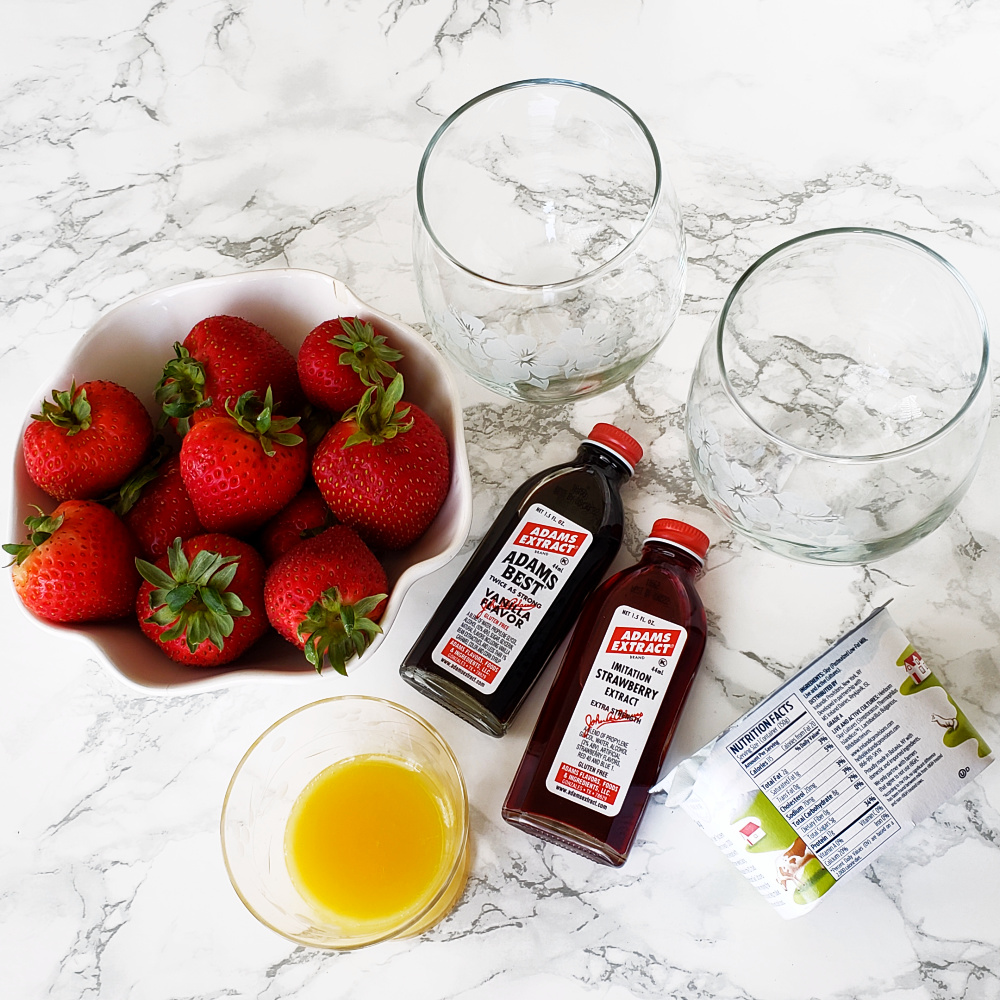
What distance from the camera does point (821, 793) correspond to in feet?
2.43

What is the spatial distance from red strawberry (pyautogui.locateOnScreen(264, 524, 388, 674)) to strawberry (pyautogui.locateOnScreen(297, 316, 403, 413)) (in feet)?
0.41

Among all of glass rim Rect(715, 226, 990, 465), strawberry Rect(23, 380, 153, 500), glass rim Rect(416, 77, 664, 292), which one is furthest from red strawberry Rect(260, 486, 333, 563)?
glass rim Rect(715, 226, 990, 465)

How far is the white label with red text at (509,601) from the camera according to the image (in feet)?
2.65

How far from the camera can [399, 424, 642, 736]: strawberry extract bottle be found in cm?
81

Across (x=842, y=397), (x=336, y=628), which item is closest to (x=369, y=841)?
(x=336, y=628)

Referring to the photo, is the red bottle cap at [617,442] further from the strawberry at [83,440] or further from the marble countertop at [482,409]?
the strawberry at [83,440]

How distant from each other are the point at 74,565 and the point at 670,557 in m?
0.48

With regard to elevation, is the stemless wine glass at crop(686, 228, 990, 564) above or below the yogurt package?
above

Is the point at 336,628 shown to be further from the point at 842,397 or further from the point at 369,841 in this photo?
the point at 842,397

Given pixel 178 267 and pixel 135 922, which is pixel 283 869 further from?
pixel 178 267

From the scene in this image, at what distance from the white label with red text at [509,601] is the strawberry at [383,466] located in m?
0.09

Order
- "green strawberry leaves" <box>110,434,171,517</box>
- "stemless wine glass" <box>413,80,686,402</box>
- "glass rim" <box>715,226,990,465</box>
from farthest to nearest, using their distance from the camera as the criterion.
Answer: "green strawberry leaves" <box>110,434,171,517</box> → "stemless wine glass" <box>413,80,686,402</box> → "glass rim" <box>715,226,990,465</box>

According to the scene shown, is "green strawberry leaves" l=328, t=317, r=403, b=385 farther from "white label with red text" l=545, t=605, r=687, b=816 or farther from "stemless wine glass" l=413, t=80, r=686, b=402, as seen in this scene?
"white label with red text" l=545, t=605, r=687, b=816
